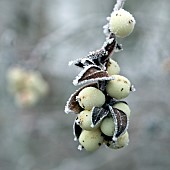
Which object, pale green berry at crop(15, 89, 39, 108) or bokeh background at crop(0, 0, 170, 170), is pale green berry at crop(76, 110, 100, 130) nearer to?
bokeh background at crop(0, 0, 170, 170)

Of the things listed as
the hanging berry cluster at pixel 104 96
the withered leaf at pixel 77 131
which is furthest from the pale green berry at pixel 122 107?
the withered leaf at pixel 77 131

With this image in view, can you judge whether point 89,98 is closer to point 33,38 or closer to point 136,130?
point 136,130

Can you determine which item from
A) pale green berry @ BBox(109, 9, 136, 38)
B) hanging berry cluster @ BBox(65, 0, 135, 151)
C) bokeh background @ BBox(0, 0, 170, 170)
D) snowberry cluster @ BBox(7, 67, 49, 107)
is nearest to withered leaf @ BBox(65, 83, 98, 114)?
hanging berry cluster @ BBox(65, 0, 135, 151)

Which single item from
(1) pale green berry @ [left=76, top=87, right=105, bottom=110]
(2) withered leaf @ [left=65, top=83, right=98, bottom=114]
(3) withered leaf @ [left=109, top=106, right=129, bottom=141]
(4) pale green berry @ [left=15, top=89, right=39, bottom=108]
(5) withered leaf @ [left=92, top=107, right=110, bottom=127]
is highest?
(4) pale green berry @ [left=15, top=89, right=39, bottom=108]

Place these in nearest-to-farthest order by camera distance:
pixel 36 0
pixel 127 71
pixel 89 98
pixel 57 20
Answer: pixel 89 98 < pixel 127 71 < pixel 36 0 < pixel 57 20

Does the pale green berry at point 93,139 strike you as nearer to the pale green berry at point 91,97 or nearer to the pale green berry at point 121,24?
the pale green berry at point 91,97

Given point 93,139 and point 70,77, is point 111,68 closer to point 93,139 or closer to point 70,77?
point 93,139

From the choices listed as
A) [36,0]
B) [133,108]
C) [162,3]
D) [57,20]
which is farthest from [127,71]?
[57,20]
